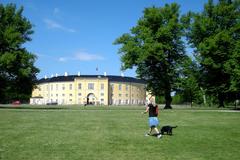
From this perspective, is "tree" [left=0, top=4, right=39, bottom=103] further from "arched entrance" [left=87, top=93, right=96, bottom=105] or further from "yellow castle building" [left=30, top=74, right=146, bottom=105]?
"arched entrance" [left=87, top=93, right=96, bottom=105]

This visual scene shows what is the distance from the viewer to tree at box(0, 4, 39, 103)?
57281 mm

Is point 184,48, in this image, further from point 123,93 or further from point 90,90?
point 123,93

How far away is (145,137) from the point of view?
744 inches

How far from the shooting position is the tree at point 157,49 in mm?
60894

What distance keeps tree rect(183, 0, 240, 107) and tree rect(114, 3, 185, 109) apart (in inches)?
122

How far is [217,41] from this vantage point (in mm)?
56094

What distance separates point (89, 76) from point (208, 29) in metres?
95.7

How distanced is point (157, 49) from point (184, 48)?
20.8 feet

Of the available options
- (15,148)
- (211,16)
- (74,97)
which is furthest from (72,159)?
(74,97)

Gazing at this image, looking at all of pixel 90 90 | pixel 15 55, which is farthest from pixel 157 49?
pixel 90 90

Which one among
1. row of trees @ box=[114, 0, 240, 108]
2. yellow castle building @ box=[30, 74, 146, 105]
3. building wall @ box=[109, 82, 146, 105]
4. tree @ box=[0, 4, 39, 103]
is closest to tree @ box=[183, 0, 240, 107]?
row of trees @ box=[114, 0, 240, 108]

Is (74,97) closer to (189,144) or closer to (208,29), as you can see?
(208,29)

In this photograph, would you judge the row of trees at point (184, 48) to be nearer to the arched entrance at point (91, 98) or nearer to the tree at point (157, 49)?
the tree at point (157, 49)

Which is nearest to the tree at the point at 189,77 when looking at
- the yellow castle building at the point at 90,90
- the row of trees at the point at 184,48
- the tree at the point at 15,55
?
the row of trees at the point at 184,48
